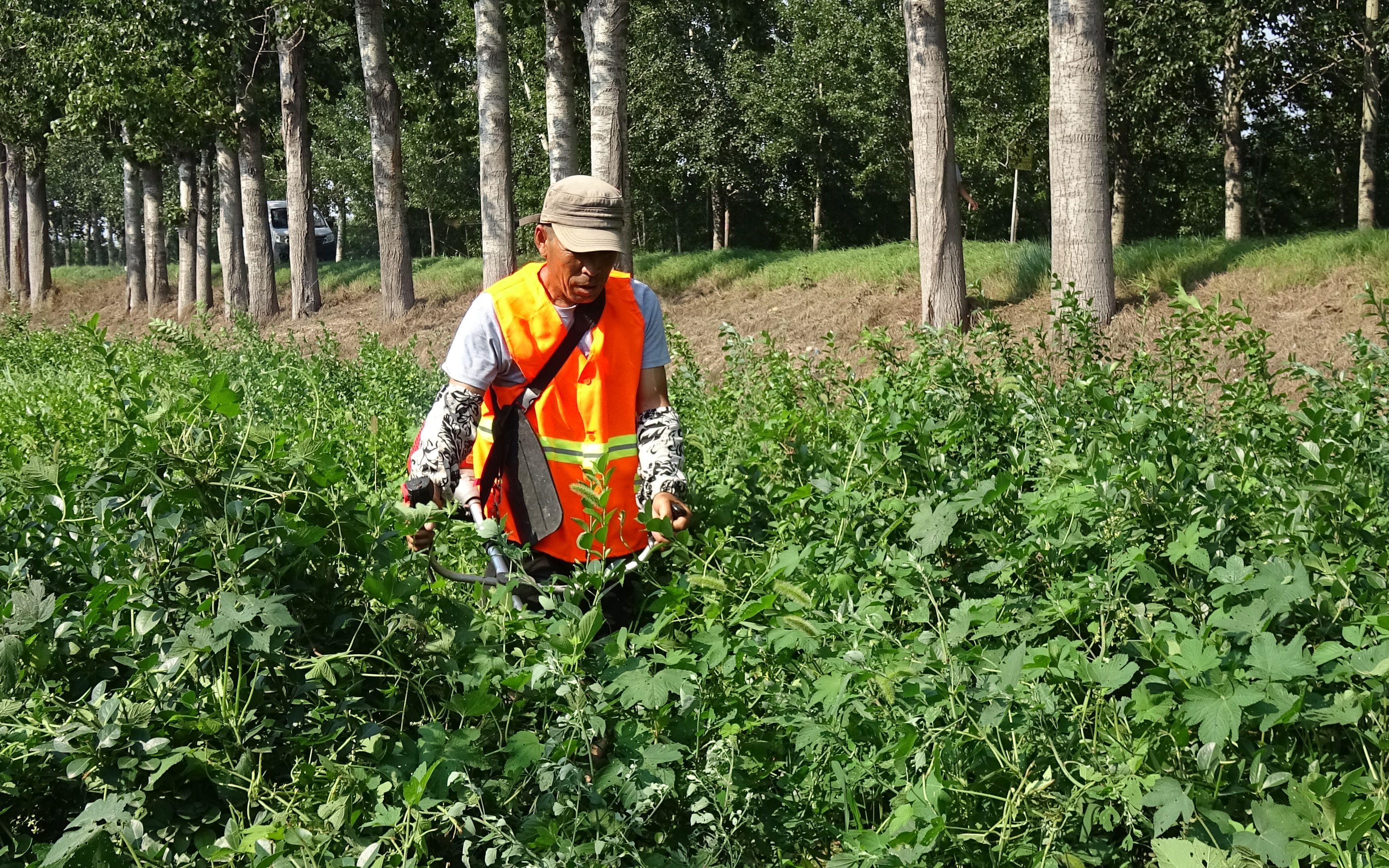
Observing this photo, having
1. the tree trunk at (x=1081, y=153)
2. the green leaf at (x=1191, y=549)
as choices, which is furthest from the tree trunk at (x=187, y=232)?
the green leaf at (x=1191, y=549)

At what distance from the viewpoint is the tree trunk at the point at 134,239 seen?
106 feet

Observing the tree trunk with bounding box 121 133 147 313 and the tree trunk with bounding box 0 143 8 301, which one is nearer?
the tree trunk with bounding box 121 133 147 313

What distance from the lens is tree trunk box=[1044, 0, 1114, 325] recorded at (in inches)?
393

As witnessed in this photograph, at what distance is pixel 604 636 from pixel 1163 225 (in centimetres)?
4860

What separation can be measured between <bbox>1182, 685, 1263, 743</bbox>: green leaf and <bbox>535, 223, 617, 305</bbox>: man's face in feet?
6.88

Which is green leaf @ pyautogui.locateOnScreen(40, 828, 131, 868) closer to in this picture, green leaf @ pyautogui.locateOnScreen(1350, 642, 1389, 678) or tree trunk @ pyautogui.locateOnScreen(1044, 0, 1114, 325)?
green leaf @ pyautogui.locateOnScreen(1350, 642, 1389, 678)

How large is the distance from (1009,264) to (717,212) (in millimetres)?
38307

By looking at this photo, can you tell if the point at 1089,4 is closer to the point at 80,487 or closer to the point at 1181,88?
the point at 80,487

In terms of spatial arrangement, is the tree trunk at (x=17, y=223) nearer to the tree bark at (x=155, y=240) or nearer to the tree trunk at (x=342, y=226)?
the tree bark at (x=155, y=240)

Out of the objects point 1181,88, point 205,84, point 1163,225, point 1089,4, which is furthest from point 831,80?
point 1089,4

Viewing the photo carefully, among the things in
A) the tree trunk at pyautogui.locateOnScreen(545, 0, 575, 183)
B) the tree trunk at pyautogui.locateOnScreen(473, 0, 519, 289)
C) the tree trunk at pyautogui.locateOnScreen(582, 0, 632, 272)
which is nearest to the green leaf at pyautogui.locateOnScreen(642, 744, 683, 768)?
the tree trunk at pyautogui.locateOnScreen(582, 0, 632, 272)

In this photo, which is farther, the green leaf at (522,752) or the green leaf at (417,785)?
the green leaf at (522,752)

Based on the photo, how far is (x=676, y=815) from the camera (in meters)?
2.79

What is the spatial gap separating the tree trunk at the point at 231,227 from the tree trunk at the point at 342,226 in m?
39.9
